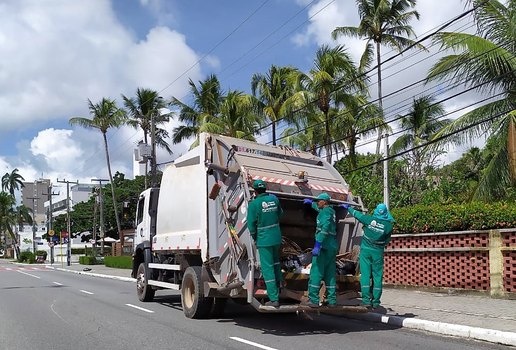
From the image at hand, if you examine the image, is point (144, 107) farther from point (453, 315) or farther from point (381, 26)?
point (453, 315)

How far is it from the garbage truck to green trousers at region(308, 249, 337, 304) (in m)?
0.23

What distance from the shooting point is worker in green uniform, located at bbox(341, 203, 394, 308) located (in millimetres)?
9227

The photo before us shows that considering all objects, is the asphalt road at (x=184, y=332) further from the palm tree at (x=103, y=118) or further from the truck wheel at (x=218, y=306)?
the palm tree at (x=103, y=118)

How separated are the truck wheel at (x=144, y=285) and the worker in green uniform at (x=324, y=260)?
5993 mm

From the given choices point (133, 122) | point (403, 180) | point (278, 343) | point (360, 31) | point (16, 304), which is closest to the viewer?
point (278, 343)

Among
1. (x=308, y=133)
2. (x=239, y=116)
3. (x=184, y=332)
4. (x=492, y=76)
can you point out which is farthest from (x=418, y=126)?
(x=184, y=332)

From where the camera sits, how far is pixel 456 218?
1302 centimetres

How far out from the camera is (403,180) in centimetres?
2967

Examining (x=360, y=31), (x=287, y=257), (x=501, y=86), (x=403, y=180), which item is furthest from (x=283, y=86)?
(x=287, y=257)

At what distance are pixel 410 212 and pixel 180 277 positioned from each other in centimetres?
660

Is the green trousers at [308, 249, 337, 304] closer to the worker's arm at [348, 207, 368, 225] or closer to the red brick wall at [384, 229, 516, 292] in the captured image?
the worker's arm at [348, 207, 368, 225]

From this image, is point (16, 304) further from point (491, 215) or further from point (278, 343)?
point (491, 215)

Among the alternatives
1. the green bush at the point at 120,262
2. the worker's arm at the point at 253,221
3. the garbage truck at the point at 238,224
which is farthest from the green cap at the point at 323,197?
the green bush at the point at 120,262

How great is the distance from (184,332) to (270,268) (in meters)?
1.97
